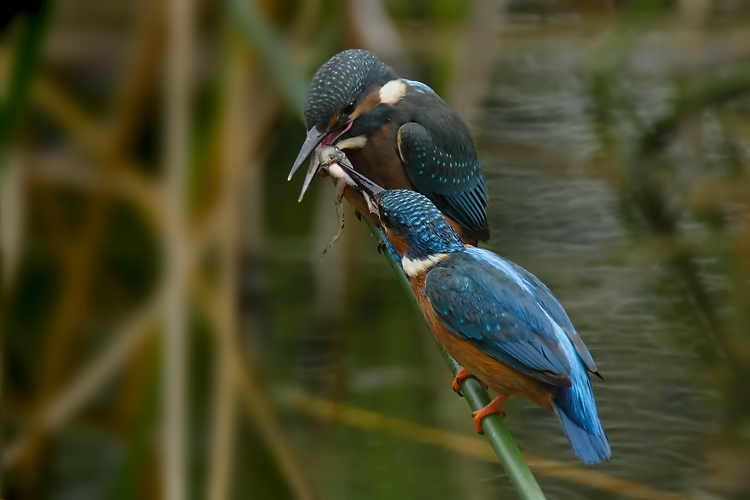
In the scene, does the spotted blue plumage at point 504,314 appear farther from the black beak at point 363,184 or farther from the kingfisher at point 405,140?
the kingfisher at point 405,140

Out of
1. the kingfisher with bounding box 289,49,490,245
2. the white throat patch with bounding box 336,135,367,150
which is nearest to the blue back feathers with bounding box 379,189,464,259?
the kingfisher with bounding box 289,49,490,245

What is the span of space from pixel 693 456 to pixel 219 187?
1476 mm

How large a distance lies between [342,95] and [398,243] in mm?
382

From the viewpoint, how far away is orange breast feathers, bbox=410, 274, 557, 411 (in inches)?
60.5

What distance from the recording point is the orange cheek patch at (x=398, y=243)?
162 cm

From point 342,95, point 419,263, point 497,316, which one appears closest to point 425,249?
point 419,263

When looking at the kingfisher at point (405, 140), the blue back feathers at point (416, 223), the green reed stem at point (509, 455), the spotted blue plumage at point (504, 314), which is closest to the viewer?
the green reed stem at point (509, 455)

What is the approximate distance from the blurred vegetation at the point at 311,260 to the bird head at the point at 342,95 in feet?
0.68

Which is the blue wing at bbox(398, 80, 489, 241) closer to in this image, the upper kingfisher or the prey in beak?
the prey in beak

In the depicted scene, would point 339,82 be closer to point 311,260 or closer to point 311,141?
point 311,141

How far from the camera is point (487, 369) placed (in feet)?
5.15

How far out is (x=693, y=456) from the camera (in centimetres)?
232

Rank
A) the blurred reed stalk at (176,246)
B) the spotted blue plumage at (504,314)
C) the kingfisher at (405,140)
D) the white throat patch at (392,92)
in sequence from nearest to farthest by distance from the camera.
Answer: the spotted blue plumage at (504,314)
the kingfisher at (405,140)
the white throat patch at (392,92)
the blurred reed stalk at (176,246)

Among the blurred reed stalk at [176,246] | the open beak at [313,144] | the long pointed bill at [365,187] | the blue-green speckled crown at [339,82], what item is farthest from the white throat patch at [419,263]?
the blurred reed stalk at [176,246]
